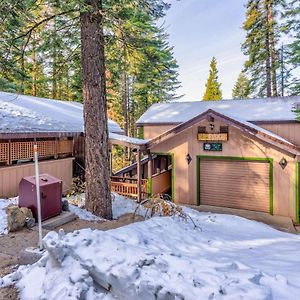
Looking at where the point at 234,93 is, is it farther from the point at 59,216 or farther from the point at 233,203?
the point at 59,216

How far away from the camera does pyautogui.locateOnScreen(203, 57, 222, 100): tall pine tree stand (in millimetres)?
36278

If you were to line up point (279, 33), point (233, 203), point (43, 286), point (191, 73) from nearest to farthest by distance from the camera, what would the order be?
point (43, 286) < point (233, 203) < point (279, 33) < point (191, 73)

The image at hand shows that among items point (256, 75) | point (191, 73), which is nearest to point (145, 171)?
point (256, 75)

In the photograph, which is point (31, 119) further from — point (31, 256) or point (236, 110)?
point (236, 110)

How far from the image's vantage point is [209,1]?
12391mm

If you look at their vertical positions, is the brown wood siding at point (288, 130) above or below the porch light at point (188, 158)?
above

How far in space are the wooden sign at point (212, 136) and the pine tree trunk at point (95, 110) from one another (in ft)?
17.2

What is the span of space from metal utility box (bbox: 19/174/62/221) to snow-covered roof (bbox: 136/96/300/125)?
787 centimetres

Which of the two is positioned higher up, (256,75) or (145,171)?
(256,75)

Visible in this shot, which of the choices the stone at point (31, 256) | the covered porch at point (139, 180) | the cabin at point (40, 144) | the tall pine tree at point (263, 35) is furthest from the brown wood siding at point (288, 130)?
the stone at point (31, 256)

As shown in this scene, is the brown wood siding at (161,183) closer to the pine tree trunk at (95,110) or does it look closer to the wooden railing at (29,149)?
the wooden railing at (29,149)

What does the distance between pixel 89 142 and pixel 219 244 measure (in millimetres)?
4482

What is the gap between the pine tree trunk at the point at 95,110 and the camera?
23.6 feet

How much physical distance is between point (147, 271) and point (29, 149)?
366 inches
